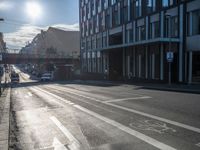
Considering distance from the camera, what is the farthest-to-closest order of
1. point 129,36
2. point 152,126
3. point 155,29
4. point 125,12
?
point 125,12
point 129,36
point 155,29
point 152,126

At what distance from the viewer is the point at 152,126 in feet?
30.2

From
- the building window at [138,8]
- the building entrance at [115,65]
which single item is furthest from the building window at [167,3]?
the building entrance at [115,65]

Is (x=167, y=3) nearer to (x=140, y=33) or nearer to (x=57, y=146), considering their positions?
(x=140, y=33)

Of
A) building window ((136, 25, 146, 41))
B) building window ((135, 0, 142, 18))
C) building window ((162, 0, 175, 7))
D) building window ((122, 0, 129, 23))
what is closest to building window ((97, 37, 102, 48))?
building window ((122, 0, 129, 23))

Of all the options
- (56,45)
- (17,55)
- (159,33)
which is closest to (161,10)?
(159,33)

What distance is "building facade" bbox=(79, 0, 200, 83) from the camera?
1217 inches

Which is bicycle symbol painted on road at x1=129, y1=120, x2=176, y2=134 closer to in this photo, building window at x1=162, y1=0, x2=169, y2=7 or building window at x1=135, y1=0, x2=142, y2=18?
building window at x1=162, y1=0, x2=169, y2=7

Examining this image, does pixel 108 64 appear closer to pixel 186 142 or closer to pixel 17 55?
pixel 17 55

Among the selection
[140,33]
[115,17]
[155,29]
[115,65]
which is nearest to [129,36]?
[140,33]

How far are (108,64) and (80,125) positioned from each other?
44.4 metres

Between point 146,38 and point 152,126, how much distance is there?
1229 inches

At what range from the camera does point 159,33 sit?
36.4 m

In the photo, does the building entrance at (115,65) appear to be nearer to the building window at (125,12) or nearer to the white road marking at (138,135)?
the building window at (125,12)

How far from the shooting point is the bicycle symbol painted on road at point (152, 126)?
8.61 meters
